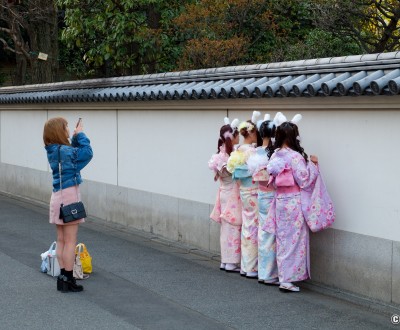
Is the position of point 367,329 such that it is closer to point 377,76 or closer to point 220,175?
point 377,76

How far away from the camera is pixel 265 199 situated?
28.1 ft

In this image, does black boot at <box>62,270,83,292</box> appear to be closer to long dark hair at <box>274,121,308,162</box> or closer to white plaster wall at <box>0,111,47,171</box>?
long dark hair at <box>274,121,308,162</box>

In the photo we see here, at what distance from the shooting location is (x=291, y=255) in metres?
8.23

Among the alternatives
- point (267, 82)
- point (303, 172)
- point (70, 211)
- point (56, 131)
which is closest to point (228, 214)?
point (303, 172)

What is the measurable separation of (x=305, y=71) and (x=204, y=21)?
340 inches

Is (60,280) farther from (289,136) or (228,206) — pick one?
(289,136)

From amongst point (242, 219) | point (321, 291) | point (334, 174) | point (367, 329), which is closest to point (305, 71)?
point (334, 174)

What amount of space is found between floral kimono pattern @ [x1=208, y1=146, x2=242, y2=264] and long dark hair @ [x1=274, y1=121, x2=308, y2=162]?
1.28 metres

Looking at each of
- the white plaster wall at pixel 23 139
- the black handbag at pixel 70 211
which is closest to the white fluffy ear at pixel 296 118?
the black handbag at pixel 70 211

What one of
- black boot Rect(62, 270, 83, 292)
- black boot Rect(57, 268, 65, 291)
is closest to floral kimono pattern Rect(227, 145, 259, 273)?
black boot Rect(62, 270, 83, 292)

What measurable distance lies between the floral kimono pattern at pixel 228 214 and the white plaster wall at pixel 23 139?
806 centimetres

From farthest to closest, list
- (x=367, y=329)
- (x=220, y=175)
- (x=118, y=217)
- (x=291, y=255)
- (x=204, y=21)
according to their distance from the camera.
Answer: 1. (x=204, y=21)
2. (x=118, y=217)
3. (x=220, y=175)
4. (x=291, y=255)
5. (x=367, y=329)

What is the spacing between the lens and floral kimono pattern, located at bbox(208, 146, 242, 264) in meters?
9.38

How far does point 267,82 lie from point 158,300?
3.03 meters
